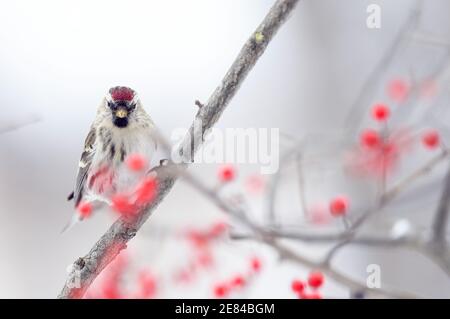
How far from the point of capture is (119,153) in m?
1.27

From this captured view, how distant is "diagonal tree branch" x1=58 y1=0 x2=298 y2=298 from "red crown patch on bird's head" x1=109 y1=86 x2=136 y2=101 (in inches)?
16.6

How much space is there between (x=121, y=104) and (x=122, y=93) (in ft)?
0.09

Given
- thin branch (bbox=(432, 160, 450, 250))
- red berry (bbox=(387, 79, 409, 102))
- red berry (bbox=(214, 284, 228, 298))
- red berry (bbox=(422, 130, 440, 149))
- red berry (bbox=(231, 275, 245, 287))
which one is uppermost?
red berry (bbox=(387, 79, 409, 102))

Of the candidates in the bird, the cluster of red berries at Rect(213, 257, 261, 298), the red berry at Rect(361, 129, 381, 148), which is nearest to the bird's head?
the bird

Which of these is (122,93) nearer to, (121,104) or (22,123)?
(121,104)

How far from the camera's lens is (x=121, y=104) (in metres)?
1.25

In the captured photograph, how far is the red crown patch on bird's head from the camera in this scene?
4.03 ft

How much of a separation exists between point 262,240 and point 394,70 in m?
1.51

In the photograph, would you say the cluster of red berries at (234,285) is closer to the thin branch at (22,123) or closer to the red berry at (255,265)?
the red berry at (255,265)

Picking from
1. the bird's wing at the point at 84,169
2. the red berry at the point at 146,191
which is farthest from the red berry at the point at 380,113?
the bird's wing at the point at 84,169

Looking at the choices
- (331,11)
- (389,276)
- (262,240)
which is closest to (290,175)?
(262,240)

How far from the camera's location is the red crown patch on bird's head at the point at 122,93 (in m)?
1.23

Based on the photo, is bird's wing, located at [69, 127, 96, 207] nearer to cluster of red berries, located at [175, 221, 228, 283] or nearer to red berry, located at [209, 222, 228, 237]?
cluster of red berries, located at [175, 221, 228, 283]
